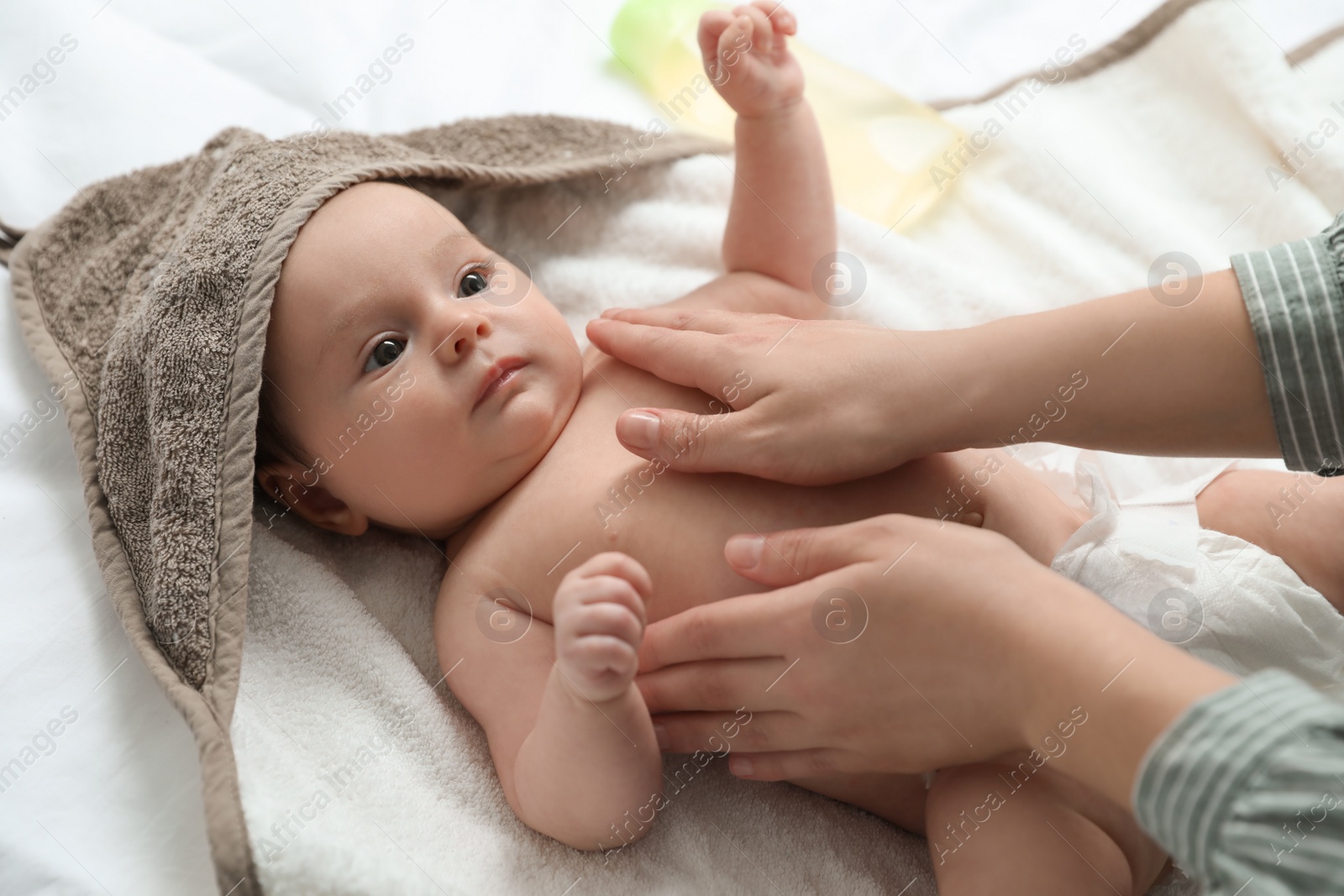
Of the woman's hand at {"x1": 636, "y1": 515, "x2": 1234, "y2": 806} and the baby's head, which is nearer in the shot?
the woman's hand at {"x1": 636, "y1": 515, "x2": 1234, "y2": 806}

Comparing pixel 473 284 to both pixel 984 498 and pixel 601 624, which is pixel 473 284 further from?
pixel 984 498

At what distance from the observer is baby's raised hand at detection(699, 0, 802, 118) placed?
133 centimetres

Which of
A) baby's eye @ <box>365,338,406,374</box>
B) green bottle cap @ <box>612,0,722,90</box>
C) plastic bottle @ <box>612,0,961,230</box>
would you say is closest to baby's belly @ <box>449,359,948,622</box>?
baby's eye @ <box>365,338,406,374</box>

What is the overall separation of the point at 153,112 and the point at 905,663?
4.72ft

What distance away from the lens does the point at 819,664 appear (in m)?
0.98

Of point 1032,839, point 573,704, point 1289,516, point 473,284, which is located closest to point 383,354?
point 473,284

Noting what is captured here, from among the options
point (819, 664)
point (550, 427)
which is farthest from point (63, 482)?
point (819, 664)

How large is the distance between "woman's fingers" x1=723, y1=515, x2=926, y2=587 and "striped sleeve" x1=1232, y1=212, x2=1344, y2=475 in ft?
1.19

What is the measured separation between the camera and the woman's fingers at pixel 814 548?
0.97 meters

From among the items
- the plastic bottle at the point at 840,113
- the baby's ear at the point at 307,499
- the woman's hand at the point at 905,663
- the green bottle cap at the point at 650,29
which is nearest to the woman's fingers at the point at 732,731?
the woman's hand at the point at 905,663

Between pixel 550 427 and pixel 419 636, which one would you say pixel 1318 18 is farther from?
pixel 419 636

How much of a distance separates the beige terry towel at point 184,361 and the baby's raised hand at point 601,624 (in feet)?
1.28

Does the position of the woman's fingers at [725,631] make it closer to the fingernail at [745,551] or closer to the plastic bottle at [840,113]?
the fingernail at [745,551]

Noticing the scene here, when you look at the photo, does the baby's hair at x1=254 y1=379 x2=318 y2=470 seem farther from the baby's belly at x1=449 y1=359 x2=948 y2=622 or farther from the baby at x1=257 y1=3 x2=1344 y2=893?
the baby's belly at x1=449 y1=359 x2=948 y2=622
